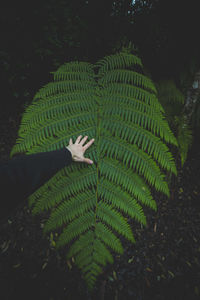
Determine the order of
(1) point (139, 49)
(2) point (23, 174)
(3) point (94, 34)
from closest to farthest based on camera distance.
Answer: (2) point (23, 174) → (3) point (94, 34) → (1) point (139, 49)

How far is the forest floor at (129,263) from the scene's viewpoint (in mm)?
2133

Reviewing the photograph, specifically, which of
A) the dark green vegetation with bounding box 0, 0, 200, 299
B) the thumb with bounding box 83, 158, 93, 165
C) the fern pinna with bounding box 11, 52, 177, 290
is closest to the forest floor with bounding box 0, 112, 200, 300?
the dark green vegetation with bounding box 0, 0, 200, 299

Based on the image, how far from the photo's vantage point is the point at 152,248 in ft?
7.82

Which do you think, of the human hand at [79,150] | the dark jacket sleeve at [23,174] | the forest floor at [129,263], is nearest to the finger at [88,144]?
the human hand at [79,150]

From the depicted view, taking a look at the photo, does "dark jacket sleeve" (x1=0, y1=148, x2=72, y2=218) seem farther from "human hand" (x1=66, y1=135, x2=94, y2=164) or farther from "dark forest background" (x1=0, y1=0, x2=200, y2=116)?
"dark forest background" (x1=0, y1=0, x2=200, y2=116)

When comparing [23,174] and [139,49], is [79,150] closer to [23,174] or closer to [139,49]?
[23,174]

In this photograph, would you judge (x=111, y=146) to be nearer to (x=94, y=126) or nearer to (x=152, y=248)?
(x=94, y=126)

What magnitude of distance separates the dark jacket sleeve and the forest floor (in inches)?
62.4

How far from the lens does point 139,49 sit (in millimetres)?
2254

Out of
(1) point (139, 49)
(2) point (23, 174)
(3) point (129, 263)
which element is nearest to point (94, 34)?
(1) point (139, 49)

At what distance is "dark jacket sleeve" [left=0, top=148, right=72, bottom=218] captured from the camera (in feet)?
3.51

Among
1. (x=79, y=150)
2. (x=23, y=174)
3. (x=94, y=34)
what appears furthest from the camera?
(x=94, y=34)

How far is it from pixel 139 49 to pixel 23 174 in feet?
6.69

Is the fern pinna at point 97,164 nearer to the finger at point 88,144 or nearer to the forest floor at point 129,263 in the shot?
the finger at point 88,144
